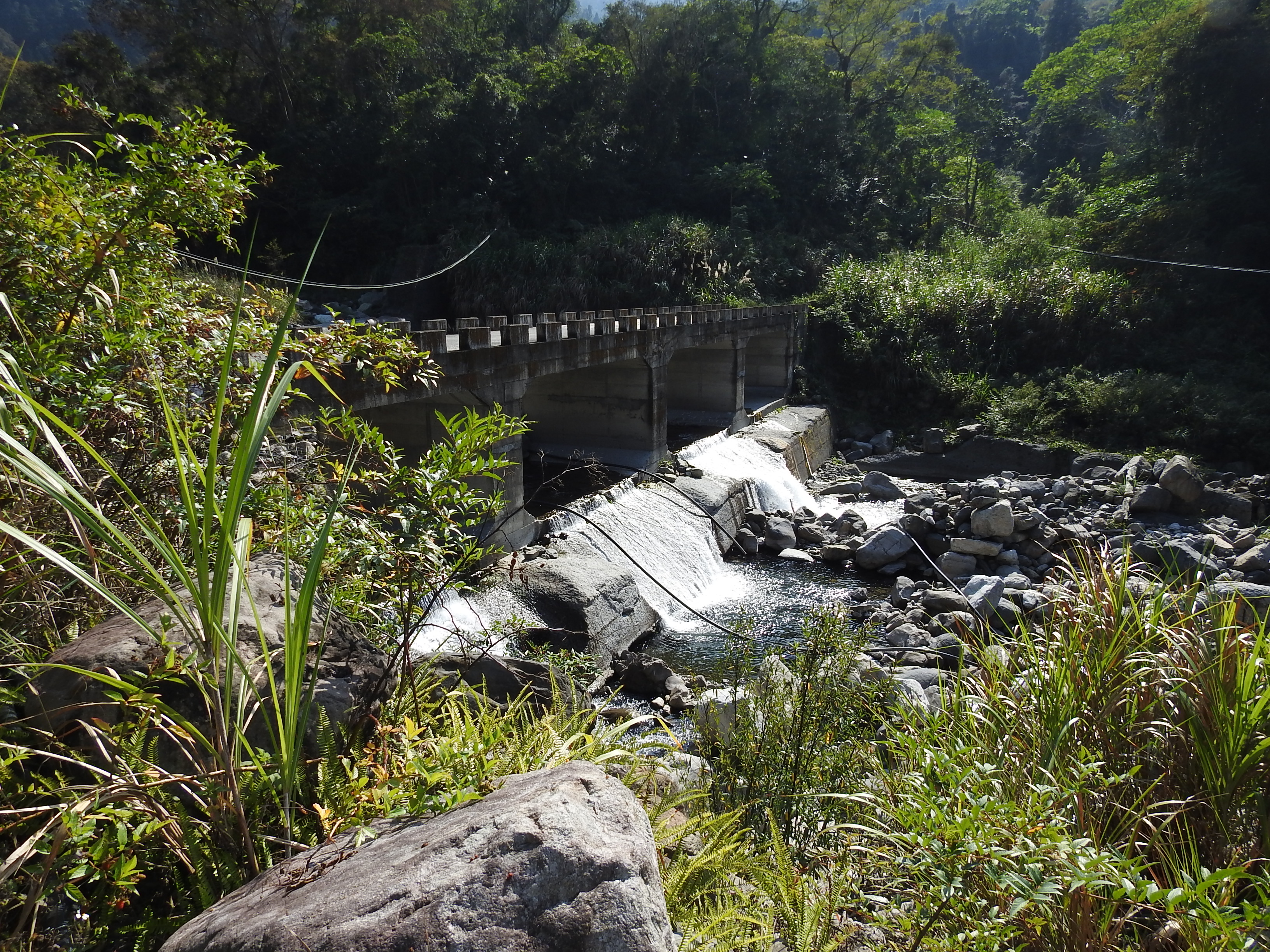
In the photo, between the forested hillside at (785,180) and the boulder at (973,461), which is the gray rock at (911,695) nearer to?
the boulder at (973,461)

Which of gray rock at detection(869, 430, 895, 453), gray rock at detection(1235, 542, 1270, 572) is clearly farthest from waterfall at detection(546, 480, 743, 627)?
gray rock at detection(869, 430, 895, 453)

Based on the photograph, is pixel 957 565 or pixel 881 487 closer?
pixel 957 565

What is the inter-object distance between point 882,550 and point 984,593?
2385 mm

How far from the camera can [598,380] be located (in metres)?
14.8

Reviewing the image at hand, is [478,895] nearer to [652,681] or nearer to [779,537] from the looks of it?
[652,681]

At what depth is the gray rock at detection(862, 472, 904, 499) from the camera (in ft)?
53.9

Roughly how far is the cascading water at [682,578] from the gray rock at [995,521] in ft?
7.70

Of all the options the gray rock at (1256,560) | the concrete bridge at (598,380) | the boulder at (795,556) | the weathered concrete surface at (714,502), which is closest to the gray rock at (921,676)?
the concrete bridge at (598,380)

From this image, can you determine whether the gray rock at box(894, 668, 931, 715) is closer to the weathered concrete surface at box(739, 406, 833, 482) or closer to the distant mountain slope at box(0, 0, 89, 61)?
the weathered concrete surface at box(739, 406, 833, 482)

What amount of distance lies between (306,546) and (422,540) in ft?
1.50

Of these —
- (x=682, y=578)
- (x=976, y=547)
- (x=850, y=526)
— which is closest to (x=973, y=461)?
(x=850, y=526)

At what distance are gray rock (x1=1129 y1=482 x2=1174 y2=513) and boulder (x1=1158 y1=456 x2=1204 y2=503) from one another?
0.47ft

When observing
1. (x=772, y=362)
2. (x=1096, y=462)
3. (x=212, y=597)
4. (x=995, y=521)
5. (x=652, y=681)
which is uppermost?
(x=212, y=597)

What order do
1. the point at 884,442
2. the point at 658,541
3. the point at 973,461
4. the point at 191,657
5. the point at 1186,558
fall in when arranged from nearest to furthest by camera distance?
the point at 191,657
the point at 1186,558
the point at 658,541
the point at 973,461
the point at 884,442
